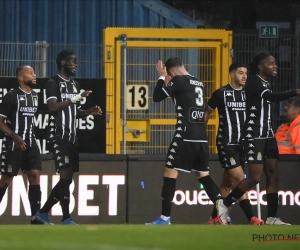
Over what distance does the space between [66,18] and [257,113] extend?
315 inches

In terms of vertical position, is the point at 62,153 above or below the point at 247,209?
above

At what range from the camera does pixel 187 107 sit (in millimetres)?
13109

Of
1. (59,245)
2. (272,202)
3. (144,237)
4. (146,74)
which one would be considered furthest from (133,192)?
(59,245)

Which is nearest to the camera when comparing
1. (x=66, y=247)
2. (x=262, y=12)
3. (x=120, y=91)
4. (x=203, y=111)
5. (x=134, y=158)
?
→ (x=66, y=247)

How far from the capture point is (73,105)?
13.5 meters

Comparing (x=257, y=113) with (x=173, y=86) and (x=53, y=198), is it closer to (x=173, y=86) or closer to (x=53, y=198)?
(x=173, y=86)

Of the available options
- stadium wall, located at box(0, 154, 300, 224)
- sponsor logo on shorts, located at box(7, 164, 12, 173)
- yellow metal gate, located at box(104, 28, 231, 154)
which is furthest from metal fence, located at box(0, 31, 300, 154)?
sponsor logo on shorts, located at box(7, 164, 12, 173)

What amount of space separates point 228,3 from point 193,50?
211 inches

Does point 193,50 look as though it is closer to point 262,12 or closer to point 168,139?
point 168,139

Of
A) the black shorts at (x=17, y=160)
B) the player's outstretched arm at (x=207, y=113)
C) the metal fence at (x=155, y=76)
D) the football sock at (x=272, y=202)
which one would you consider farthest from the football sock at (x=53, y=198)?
the metal fence at (x=155, y=76)

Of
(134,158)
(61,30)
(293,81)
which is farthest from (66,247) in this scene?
(61,30)

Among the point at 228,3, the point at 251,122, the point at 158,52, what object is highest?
the point at 228,3

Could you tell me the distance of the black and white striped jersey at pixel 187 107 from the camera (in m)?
13.1

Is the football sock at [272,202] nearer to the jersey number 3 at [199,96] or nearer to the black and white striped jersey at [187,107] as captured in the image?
the black and white striped jersey at [187,107]
